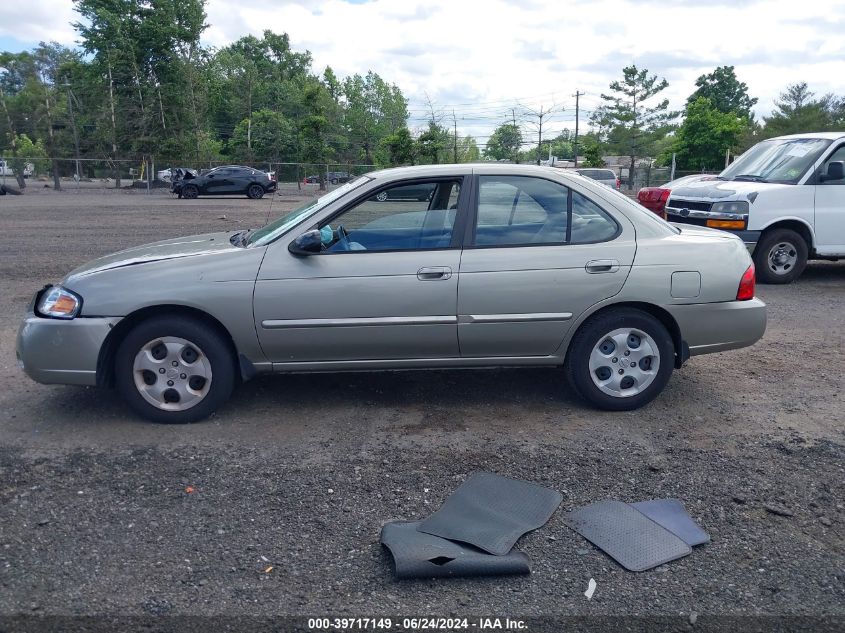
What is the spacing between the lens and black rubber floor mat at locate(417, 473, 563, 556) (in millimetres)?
3758

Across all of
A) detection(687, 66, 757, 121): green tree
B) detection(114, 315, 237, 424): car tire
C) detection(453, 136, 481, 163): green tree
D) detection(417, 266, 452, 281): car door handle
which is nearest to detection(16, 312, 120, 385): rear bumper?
detection(114, 315, 237, 424): car tire

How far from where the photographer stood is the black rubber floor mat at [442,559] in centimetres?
346

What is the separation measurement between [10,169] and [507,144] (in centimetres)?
3668

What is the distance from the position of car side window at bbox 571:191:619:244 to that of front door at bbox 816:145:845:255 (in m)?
6.37

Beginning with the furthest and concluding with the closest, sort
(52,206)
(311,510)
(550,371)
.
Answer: (52,206)
(550,371)
(311,510)

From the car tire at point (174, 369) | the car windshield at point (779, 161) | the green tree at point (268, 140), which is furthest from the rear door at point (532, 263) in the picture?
the green tree at point (268, 140)

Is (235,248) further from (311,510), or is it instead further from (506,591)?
(506,591)

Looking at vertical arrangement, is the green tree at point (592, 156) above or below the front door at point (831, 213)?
above

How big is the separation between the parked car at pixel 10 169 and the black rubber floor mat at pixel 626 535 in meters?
49.3

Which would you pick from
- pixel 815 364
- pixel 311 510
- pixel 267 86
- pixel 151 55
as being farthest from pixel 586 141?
pixel 311 510

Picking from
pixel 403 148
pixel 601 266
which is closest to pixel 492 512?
pixel 601 266

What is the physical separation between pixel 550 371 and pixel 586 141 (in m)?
51.2

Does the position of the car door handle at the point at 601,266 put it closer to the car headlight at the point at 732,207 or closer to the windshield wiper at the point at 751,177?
the car headlight at the point at 732,207

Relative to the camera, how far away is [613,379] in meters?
5.46
